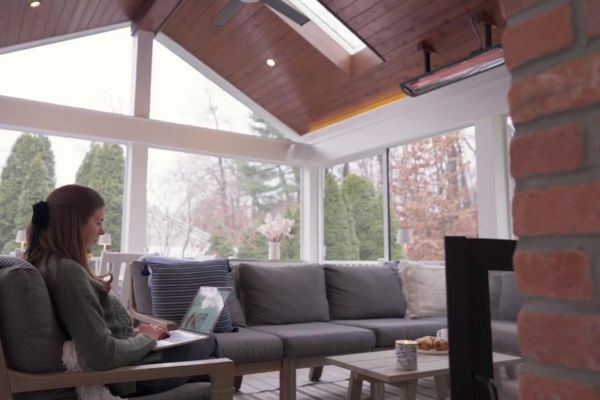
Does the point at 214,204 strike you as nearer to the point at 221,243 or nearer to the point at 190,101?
the point at 221,243

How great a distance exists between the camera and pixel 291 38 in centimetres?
604

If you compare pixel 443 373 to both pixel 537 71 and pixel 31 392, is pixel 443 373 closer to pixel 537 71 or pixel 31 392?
pixel 31 392

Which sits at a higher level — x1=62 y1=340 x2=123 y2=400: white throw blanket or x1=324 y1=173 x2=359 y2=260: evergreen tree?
x1=324 y1=173 x2=359 y2=260: evergreen tree

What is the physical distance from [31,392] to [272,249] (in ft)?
15.1

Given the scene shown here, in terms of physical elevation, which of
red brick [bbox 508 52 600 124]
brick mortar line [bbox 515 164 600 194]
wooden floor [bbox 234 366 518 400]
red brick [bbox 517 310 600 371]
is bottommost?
wooden floor [bbox 234 366 518 400]

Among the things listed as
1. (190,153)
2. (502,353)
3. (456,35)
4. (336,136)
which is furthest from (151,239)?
(502,353)

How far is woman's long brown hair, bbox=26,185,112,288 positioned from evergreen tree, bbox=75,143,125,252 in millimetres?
4706

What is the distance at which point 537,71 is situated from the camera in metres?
0.67

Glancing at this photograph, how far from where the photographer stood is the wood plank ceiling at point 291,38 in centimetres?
486

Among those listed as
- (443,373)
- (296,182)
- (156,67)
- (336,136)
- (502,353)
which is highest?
(156,67)

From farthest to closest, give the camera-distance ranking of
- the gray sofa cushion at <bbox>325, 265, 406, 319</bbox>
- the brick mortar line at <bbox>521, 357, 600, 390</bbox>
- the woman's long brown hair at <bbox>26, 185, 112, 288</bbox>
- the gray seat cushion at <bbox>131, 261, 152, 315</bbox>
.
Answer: the gray sofa cushion at <bbox>325, 265, 406, 319</bbox>
the gray seat cushion at <bbox>131, 261, 152, 315</bbox>
the woman's long brown hair at <bbox>26, 185, 112, 288</bbox>
the brick mortar line at <bbox>521, 357, 600, 390</bbox>

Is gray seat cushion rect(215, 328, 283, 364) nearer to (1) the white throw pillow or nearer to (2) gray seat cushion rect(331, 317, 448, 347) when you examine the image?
(2) gray seat cushion rect(331, 317, 448, 347)

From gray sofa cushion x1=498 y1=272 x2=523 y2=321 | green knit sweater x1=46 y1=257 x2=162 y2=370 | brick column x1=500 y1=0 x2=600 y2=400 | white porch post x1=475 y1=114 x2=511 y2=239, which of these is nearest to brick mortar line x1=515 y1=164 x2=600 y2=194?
brick column x1=500 y1=0 x2=600 y2=400

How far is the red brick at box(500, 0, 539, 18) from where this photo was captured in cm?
69
